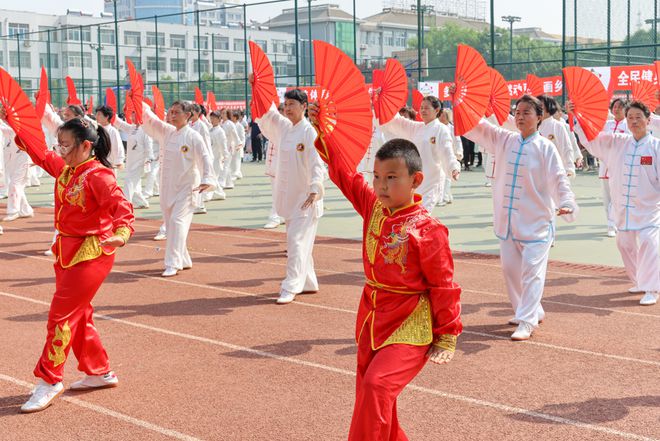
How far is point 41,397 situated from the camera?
527 centimetres

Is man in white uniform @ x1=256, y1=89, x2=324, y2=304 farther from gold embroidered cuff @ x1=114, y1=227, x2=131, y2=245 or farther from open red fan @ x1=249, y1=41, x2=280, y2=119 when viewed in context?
gold embroidered cuff @ x1=114, y1=227, x2=131, y2=245

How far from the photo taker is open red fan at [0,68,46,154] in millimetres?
6250

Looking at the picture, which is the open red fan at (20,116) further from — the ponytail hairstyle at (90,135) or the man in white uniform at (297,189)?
the man in white uniform at (297,189)

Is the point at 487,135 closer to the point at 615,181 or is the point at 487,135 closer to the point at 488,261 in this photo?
the point at 615,181

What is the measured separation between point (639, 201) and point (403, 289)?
5.32m

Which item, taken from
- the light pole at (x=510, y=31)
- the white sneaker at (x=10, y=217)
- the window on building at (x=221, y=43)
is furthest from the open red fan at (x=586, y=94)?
the window on building at (x=221, y=43)

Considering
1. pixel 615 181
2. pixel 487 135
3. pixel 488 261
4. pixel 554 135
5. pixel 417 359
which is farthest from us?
pixel 554 135

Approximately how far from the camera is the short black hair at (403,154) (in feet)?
12.7

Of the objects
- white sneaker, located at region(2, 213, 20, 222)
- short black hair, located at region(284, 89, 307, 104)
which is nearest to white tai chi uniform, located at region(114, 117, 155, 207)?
white sneaker, located at region(2, 213, 20, 222)

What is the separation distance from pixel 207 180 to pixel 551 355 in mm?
4745

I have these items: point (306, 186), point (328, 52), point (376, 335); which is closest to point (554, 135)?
point (306, 186)

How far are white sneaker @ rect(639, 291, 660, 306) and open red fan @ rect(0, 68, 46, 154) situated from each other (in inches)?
214

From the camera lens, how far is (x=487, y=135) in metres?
7.50

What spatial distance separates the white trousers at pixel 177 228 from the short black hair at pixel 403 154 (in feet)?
21.1
